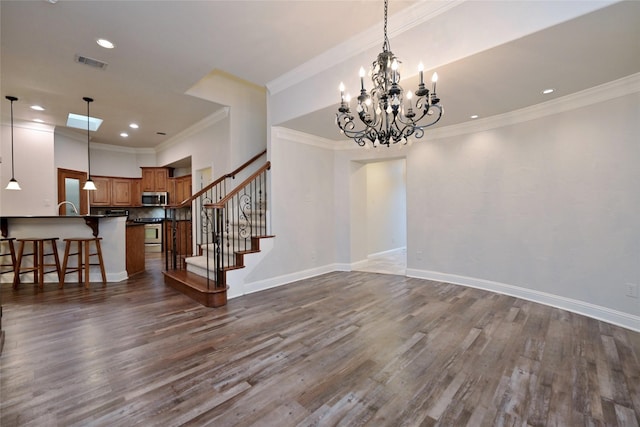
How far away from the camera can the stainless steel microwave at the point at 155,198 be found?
8117 millimetres

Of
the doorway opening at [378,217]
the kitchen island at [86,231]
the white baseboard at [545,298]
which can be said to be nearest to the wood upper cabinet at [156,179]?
the kitchen island at [86,231]

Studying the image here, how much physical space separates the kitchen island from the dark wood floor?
1.22 meters

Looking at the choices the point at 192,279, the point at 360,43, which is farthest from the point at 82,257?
the point at 360,43

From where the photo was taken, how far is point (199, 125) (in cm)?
615

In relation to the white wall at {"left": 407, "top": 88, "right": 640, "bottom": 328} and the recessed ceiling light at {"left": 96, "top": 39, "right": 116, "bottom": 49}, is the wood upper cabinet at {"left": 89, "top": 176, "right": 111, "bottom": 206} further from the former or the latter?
the white wall at {"left": 407, "top": 88, "right": 640, "bottom": 328}

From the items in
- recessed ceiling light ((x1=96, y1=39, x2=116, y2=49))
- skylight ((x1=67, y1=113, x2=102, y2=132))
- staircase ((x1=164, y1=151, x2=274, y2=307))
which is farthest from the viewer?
skylight ((x1=67, y1=113, x2=102, y2=132))

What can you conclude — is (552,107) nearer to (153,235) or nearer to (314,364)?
(314,364)

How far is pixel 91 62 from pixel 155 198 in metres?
5.22

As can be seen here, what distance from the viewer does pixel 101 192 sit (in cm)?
786

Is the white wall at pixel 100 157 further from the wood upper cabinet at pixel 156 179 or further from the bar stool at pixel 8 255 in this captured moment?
the bar stool at pixel 8 255

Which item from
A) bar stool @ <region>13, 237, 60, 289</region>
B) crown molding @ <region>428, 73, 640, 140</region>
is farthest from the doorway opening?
bar stool @ <region>13, 237, 60, 289</region>

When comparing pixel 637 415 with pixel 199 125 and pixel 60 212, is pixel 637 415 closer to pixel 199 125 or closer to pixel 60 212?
pixel 199 125

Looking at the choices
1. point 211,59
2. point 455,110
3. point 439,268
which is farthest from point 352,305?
point 211,59

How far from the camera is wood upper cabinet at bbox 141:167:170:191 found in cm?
820
